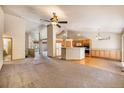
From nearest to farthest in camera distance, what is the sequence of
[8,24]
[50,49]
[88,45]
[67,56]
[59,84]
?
1. [59,84]
2. [8,24]
3. [67,56]
4. [50,49]
5. [88,45]

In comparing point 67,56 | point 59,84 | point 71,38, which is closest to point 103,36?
point 71,38

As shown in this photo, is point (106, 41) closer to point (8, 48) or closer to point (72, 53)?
point (72, 53)

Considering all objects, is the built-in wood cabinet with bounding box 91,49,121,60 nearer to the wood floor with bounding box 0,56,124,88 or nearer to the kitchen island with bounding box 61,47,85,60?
the kitchen island with bounding box 61,47,85,60

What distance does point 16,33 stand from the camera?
973cm

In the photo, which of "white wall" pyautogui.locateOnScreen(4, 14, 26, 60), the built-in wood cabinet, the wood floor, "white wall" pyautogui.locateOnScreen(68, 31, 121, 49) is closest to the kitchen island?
the built-in wood cabinet

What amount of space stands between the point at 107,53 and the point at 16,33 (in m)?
7.20

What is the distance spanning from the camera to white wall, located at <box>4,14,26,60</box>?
30.6ft

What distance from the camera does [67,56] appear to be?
33.0 ft

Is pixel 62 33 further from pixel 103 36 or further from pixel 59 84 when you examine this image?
pixel 59 84

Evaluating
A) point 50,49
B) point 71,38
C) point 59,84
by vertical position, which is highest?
point 71,38

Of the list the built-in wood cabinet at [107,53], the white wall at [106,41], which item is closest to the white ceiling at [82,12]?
the built-in wood cabinet at [107,53]

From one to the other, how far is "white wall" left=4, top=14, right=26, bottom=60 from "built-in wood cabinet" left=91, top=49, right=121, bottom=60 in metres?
6.41

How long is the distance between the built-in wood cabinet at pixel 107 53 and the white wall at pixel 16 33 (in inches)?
252
